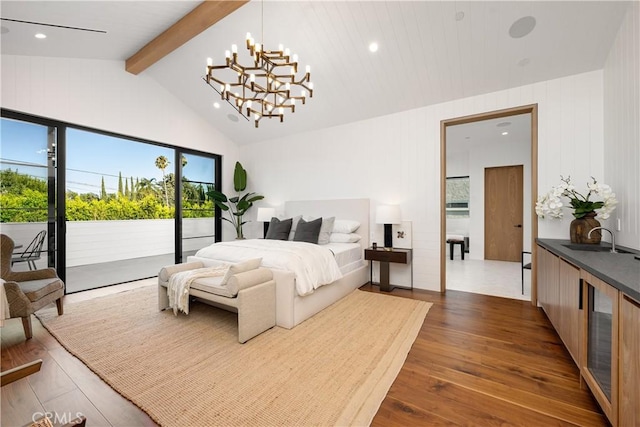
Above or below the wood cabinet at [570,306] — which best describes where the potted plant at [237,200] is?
above

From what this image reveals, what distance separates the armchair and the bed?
1376 millimetres

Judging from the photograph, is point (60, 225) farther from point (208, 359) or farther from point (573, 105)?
point (573, 105)

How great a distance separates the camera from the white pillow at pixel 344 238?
4.29 metres

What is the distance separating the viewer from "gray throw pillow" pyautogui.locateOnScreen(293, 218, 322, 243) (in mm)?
4094

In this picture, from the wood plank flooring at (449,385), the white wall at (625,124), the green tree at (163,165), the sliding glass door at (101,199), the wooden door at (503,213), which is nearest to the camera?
the wood plank flooring at (449,385)

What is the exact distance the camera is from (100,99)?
3.98 m

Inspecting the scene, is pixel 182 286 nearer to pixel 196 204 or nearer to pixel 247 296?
pixel 247 296

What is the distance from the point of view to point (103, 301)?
3441mm

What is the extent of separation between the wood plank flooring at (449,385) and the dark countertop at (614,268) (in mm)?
835

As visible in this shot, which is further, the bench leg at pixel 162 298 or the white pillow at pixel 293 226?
the white pillow at pixel 293 226

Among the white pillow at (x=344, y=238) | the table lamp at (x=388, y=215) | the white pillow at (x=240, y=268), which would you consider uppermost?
the table lamp at (x=388, y=215)

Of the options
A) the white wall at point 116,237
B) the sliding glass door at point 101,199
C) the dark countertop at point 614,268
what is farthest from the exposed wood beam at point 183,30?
the dark countertop at point 614,268

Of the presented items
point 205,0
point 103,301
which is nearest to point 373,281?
point 103,301

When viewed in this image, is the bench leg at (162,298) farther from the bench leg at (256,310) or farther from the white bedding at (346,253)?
the white bedding at (346,253)
